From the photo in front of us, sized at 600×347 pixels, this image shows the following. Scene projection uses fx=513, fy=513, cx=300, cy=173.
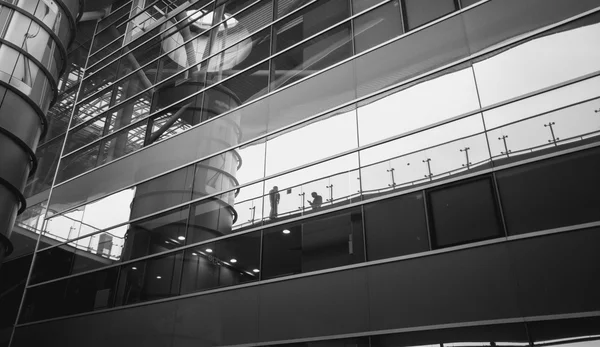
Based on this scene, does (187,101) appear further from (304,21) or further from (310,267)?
(310,267)

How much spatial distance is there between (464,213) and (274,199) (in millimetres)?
4804

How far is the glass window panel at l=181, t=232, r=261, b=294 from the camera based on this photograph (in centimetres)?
1192

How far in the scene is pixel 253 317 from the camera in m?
11.2

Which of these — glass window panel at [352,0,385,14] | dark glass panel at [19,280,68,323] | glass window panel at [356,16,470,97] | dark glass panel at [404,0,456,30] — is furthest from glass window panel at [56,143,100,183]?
dark glass panel at [404,0,456,30]

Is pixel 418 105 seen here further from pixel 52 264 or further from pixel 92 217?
pixel 52 264

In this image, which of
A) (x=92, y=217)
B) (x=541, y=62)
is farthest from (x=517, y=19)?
(x=92, y=217)

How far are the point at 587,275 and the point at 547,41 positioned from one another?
14.6ft

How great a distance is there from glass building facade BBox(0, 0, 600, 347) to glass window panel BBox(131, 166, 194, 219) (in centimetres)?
7

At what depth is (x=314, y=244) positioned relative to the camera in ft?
36.1

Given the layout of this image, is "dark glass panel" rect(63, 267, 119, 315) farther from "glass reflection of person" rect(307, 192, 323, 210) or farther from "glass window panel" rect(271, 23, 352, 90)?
"glass window panel" rect(271, 23, 352, 90)

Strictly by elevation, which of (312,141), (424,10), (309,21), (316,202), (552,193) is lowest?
(552,193)

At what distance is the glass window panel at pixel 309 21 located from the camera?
13766 mm

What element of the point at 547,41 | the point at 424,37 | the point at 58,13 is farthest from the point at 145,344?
the point at 58,13

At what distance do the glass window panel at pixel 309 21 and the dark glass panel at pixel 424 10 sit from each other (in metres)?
1.94
